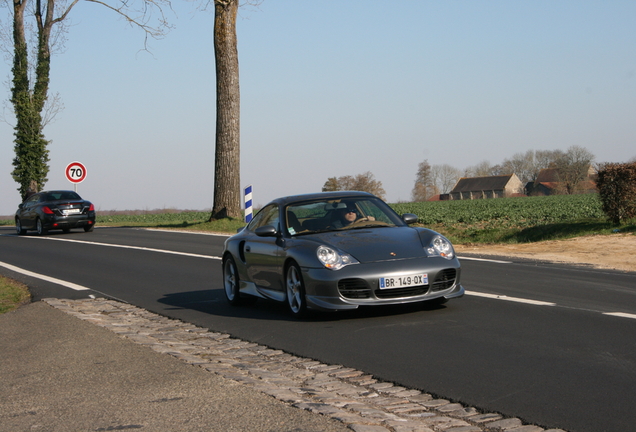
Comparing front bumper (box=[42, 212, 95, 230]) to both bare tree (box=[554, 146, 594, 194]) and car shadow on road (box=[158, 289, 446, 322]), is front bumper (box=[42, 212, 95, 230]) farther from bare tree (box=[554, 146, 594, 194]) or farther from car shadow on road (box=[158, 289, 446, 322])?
bare tree (box=[554, 146, 594, 194])

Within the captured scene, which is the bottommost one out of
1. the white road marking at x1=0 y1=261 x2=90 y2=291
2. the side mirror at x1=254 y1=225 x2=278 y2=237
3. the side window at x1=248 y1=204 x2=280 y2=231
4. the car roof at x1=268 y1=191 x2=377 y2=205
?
the white road marking at x1=0 y1=261 x2=90 y2=291

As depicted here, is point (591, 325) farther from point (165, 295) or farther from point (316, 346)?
point (165, 295)

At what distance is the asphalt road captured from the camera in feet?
16.3

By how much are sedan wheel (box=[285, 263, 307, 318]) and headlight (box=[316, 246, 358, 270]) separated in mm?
397

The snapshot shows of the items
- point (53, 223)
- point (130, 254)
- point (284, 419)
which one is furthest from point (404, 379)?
point (53, 223)

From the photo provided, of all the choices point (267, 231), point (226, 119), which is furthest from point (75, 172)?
point (267, 231)

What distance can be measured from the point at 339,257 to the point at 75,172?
2658 centimetres

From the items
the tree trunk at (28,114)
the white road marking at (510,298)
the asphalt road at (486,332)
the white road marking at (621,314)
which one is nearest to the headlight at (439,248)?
the asphalt road at (486,332)

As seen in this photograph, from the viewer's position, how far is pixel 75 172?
3231cm

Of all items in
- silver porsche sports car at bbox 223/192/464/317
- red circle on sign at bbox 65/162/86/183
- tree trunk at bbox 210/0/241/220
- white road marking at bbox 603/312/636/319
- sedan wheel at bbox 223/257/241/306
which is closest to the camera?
white road marking at bbox 603/312/636/319

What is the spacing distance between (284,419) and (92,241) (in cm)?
2020

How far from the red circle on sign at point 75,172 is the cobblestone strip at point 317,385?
24818 mm

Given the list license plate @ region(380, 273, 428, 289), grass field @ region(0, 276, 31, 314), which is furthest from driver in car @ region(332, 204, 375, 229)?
grass field @ region(0, 276, 31, 314)

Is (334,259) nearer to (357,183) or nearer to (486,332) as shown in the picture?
(486,332)
